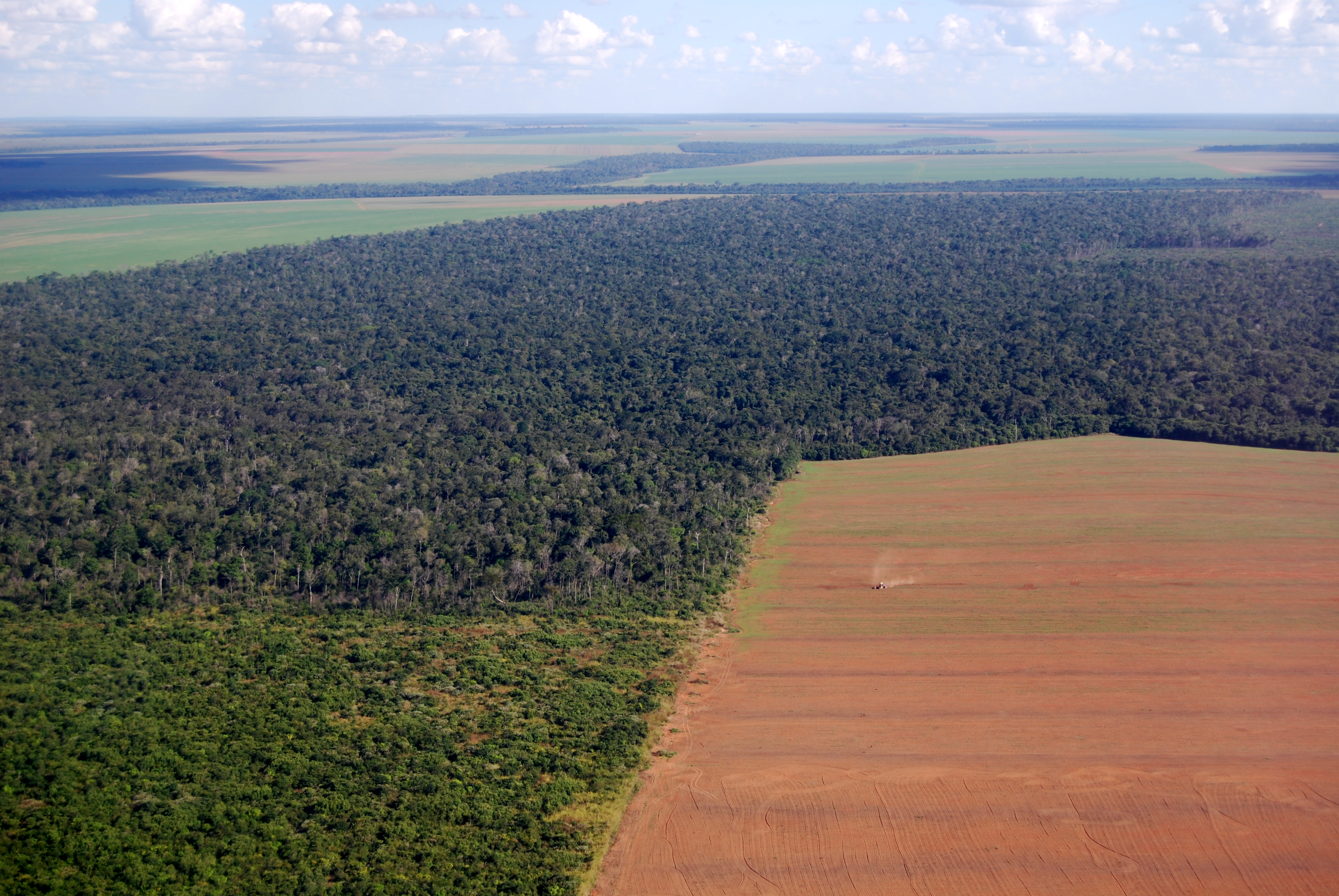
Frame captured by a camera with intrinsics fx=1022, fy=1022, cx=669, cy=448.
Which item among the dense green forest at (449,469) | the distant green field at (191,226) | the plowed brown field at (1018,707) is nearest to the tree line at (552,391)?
the dense green forest at (449,469)

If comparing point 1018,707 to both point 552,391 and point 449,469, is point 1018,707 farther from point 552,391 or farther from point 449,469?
point 552,391

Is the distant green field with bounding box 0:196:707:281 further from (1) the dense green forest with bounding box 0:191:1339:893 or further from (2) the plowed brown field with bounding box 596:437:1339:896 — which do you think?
(2) the plowed brown field with bounding box 596:437:1339:896

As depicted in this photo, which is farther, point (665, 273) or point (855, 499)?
point (665, 273)

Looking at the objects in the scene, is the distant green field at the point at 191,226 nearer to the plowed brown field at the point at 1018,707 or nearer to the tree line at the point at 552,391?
the tree line at the point at 552,391

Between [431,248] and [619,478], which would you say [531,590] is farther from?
[431,248]

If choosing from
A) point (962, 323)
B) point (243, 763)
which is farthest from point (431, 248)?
point (243, 763)

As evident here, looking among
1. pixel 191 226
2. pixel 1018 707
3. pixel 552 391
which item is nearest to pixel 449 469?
pixel 552 391
